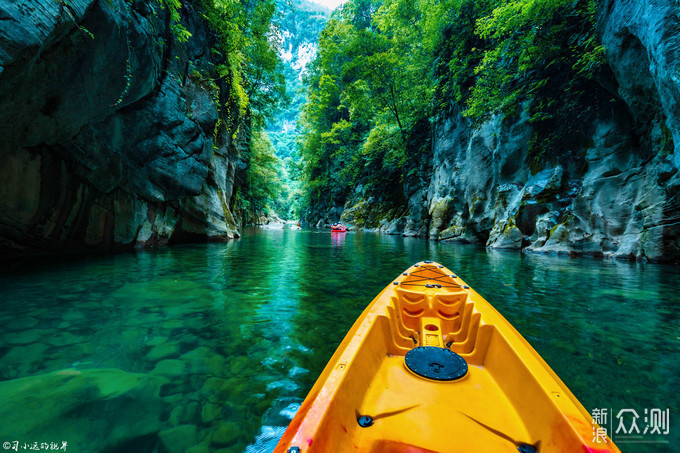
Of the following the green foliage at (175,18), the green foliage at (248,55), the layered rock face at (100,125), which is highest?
the green foliage at (248,55)

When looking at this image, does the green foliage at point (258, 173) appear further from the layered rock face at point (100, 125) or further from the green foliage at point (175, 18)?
the green foliage at point (175, 18)

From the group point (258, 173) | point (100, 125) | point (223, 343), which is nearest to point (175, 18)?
point (100, 125)

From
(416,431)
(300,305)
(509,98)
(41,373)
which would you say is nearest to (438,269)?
(300,305)

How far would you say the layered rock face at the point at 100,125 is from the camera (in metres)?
4.30

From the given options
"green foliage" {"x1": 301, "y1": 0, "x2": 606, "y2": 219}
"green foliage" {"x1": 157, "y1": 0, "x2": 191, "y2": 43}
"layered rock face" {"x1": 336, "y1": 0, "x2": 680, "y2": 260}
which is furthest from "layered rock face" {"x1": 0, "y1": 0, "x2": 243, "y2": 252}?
"green foliage" {"x1": 301, "y1": 0, "x2": 606, "y2": 219}

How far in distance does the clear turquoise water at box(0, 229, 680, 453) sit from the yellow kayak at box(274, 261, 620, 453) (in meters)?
0.60

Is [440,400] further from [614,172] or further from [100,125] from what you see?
[614,172]

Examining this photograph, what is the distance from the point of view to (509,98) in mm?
12703

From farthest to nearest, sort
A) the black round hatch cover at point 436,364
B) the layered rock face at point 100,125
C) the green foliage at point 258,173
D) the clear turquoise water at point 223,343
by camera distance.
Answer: the green foliage at point 258,173, the layered rock face at point 100,125, the black round hatch cover at point 436,364, the clear turquoise water at point 223,343

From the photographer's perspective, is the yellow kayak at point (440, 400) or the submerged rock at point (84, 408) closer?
the yellow kayak at point (440, 400)

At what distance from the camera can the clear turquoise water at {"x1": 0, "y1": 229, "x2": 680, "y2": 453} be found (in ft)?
5.97

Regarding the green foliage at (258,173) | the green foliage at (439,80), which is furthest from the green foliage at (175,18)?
the green foliage at (258,173)

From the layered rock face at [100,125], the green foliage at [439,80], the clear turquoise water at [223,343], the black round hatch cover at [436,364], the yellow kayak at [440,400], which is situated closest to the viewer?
the yellow kayak at [440,400]

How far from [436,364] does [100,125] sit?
31.5ft
